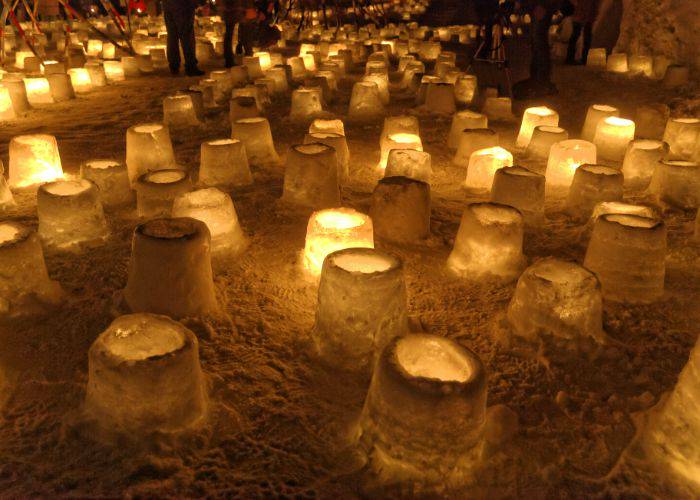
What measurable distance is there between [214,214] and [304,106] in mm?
3189

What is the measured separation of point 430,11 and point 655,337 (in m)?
16.3

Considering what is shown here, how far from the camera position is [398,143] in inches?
192

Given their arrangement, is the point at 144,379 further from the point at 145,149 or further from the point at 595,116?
the point at 595,116

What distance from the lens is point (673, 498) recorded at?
6.31 feet

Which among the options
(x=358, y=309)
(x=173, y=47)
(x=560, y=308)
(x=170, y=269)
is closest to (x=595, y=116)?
(x=560, y=308)

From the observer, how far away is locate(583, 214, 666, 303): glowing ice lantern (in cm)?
299

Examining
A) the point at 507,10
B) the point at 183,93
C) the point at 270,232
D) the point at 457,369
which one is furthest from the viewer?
the point at 507,10

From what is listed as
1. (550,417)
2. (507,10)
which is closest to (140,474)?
(550,417)

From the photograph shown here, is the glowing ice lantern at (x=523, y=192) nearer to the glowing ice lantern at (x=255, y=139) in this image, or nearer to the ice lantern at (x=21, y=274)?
the glowing ice lantern at (x=255, y=139)

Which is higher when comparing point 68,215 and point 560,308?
point 68,215

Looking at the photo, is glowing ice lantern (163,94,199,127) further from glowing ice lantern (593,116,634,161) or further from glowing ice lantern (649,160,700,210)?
glowing ice lantern (649,160,700,210)

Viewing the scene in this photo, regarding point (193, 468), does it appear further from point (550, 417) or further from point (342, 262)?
point (550, 417)

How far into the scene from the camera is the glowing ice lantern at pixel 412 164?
4.34 meters

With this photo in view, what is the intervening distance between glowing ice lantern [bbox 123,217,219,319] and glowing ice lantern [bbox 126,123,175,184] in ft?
5.74
